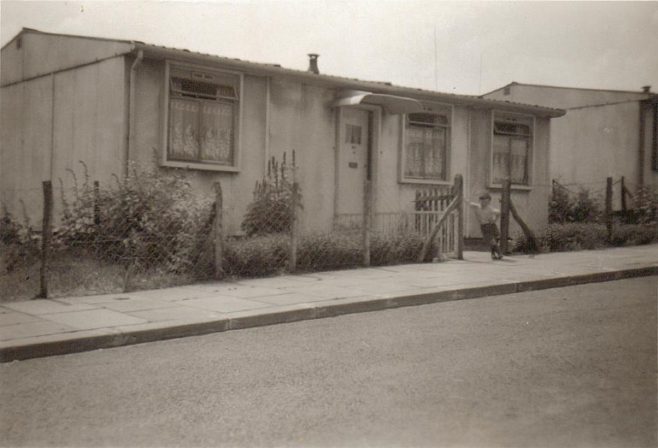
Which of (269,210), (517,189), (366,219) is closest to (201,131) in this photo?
(269,210)

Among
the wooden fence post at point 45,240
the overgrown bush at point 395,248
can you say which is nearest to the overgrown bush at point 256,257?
the overgrown bush at point 395,248

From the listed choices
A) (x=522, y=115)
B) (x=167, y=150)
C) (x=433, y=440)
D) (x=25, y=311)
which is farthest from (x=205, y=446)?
(x=522, y=115)

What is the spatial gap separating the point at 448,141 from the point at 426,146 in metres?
0.65

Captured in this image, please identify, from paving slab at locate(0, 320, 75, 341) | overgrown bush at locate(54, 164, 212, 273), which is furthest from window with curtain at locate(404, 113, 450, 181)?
paving slab at locate(0, 320, 75, 341)

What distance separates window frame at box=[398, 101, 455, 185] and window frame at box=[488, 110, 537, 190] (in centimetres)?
123

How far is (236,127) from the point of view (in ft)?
40.8

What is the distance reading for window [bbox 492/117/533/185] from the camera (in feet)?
55.0

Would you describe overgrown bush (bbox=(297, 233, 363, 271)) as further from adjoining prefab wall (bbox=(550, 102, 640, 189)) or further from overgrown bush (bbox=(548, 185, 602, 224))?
adjoining prefab wall (bbox=(550, 102, 640, 189))

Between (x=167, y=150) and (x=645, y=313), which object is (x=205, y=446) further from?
(x=167, y=150)

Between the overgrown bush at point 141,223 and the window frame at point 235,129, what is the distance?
30.1 inches

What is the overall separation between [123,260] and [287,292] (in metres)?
2.45

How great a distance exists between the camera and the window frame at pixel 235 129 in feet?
37.6

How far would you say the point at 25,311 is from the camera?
695cm

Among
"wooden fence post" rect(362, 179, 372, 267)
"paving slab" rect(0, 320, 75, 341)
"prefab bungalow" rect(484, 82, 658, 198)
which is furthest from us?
"prefab bungalow" rect(484, 82, 658, 198)
